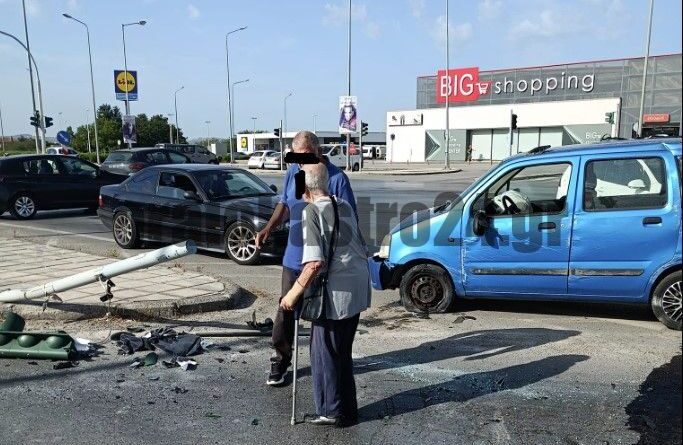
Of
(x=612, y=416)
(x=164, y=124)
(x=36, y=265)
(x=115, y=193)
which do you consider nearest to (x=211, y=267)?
(x=36, y=265)

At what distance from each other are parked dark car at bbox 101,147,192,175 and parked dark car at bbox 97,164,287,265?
10655mm

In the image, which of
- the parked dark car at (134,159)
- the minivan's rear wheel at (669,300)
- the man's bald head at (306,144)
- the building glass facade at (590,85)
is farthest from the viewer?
the building glass facade at (590,85)

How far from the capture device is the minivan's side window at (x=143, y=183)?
9.83 meters

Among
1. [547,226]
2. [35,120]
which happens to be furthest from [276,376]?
[35,120]

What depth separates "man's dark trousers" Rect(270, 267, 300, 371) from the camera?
13.5ft

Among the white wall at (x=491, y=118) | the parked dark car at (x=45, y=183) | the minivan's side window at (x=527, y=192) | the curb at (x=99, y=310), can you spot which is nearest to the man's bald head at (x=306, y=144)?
the minivan's side window at (x=527, y=192)

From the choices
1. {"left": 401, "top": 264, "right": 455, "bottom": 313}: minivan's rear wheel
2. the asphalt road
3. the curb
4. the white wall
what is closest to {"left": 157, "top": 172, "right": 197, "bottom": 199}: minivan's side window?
the curb

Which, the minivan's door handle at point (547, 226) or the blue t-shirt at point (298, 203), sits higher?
the blue t-shirt at point (298, 203)

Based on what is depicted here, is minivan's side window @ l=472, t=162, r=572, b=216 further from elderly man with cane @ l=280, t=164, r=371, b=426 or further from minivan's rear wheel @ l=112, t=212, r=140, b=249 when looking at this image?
minivan's rear wheel @ l=112, t=212, r=140, b=249

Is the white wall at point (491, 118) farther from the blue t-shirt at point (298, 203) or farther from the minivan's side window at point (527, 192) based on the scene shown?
the blue t-shirt at point (298, 203)

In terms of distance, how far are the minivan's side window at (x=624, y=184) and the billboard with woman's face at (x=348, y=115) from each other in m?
34.3

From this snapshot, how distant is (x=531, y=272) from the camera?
5.61 meters

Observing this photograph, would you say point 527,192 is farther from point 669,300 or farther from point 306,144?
point 306,144

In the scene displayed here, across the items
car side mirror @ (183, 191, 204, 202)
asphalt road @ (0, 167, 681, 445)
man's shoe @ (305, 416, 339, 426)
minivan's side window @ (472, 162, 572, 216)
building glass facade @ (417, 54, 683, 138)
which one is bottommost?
asphalt road @ (0, 167, 681, 445)
